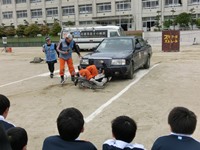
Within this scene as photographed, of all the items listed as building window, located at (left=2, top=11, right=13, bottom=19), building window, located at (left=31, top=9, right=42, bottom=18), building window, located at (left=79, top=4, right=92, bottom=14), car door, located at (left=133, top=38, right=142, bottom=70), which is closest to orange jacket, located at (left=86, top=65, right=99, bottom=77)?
car door, located at (left=133, top=38, right=142, bottom=70)

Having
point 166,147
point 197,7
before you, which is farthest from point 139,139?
point 197,7

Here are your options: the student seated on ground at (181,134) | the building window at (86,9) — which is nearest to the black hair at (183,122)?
the student seated on ground at (181,134)

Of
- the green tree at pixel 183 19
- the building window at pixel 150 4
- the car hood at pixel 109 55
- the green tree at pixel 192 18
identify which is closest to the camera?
the car hood at pixel 109 55

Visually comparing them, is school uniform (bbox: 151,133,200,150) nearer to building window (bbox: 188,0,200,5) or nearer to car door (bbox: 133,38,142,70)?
car door (bbox: 133,38,142,70)

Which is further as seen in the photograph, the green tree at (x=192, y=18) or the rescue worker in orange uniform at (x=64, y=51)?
the green tree at (x=192, y=18)

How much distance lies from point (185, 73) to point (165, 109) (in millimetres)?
5347

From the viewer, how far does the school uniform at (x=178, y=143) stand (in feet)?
8.64

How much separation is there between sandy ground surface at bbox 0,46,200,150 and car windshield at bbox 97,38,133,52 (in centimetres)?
125

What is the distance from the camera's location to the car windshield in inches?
457

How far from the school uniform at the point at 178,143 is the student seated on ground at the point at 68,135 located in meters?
0.61

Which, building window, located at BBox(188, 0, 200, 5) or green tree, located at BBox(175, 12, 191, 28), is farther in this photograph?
building window, located at BBox(188, 0, 200, 5)

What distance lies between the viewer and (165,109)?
6957mm

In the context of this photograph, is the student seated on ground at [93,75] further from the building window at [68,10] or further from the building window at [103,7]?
the building window at [68,10]

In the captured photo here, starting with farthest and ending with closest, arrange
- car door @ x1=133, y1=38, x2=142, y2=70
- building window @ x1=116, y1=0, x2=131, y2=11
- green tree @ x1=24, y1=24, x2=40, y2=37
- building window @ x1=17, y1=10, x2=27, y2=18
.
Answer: building window @ x1=17, y1=10, x2=27, y2=18 → building window @ x1=116, y1=0, x2=131, y2=11 → green tree @ x1=24, y1=24, x2=40, y2=37 → car door @ x1=133, y1=38, x2=142, y2=70
